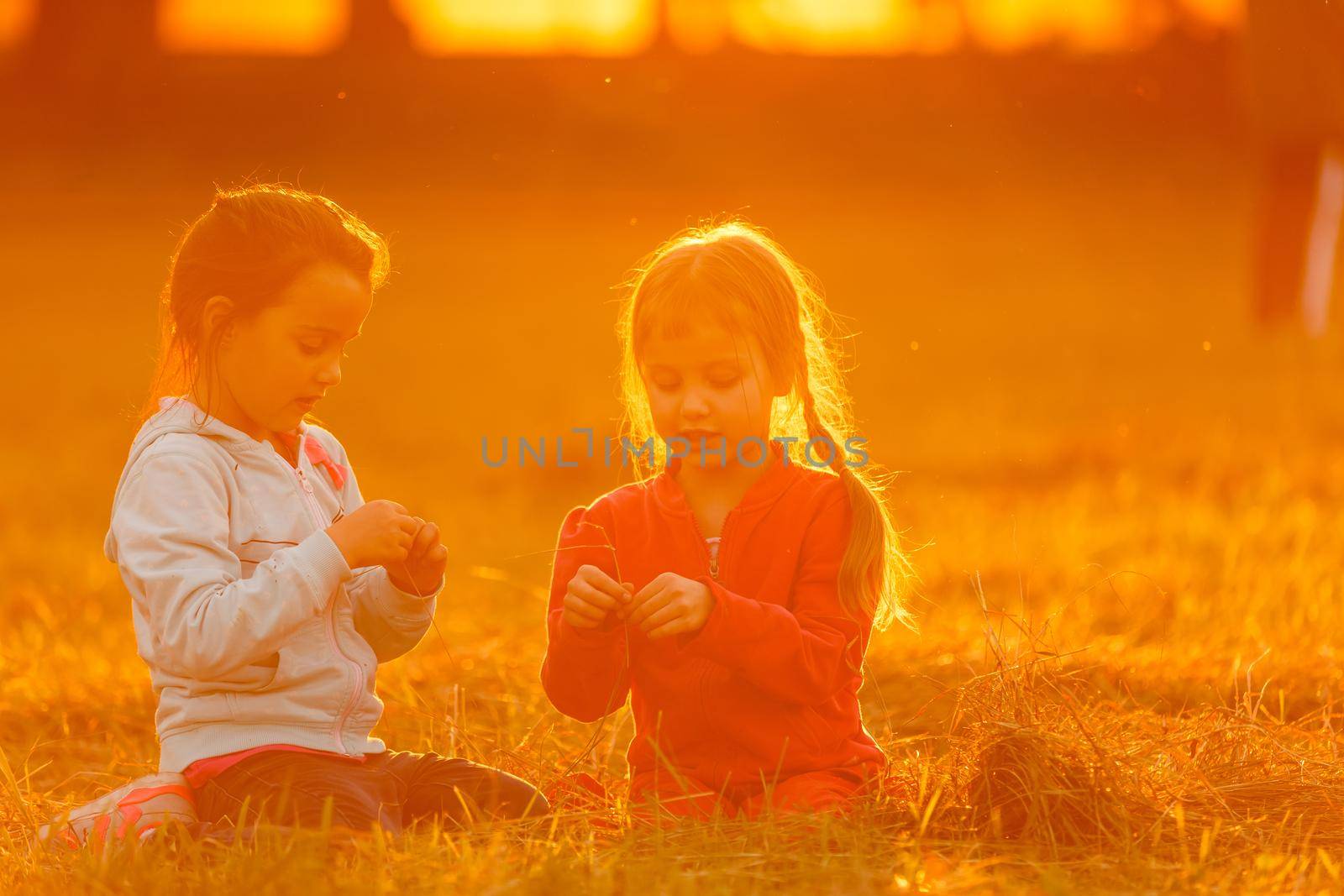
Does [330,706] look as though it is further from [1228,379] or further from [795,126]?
[795,126]

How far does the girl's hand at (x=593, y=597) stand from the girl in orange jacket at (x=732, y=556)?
0.16 ft

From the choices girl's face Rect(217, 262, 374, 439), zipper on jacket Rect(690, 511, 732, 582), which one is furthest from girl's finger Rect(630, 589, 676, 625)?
girl's face Rect(217, 262, 374, 439)

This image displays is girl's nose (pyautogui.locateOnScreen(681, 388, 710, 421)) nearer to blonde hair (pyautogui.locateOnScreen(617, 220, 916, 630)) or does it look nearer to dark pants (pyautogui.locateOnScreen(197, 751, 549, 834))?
blonde hair (pyautogui.locateOnScreen(617, 220, 916, 630))

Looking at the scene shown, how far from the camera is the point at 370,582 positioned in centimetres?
346

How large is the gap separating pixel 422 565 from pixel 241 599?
0.45m

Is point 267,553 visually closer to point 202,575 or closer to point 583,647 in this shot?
point 202,575

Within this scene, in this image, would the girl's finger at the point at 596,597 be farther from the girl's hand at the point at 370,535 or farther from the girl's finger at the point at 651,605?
the girl's hand at the point at 370,535

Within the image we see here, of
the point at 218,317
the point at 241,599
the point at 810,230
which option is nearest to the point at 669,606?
the point at 241,599

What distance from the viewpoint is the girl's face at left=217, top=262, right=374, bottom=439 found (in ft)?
10.6

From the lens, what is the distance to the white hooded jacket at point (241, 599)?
301 centimetres

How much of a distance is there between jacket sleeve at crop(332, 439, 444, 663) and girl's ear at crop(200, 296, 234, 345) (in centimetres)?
47

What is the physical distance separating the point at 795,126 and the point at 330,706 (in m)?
19.5

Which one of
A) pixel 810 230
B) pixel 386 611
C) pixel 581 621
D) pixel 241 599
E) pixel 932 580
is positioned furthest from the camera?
pixel 810 230

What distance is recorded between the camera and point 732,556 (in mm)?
3328
